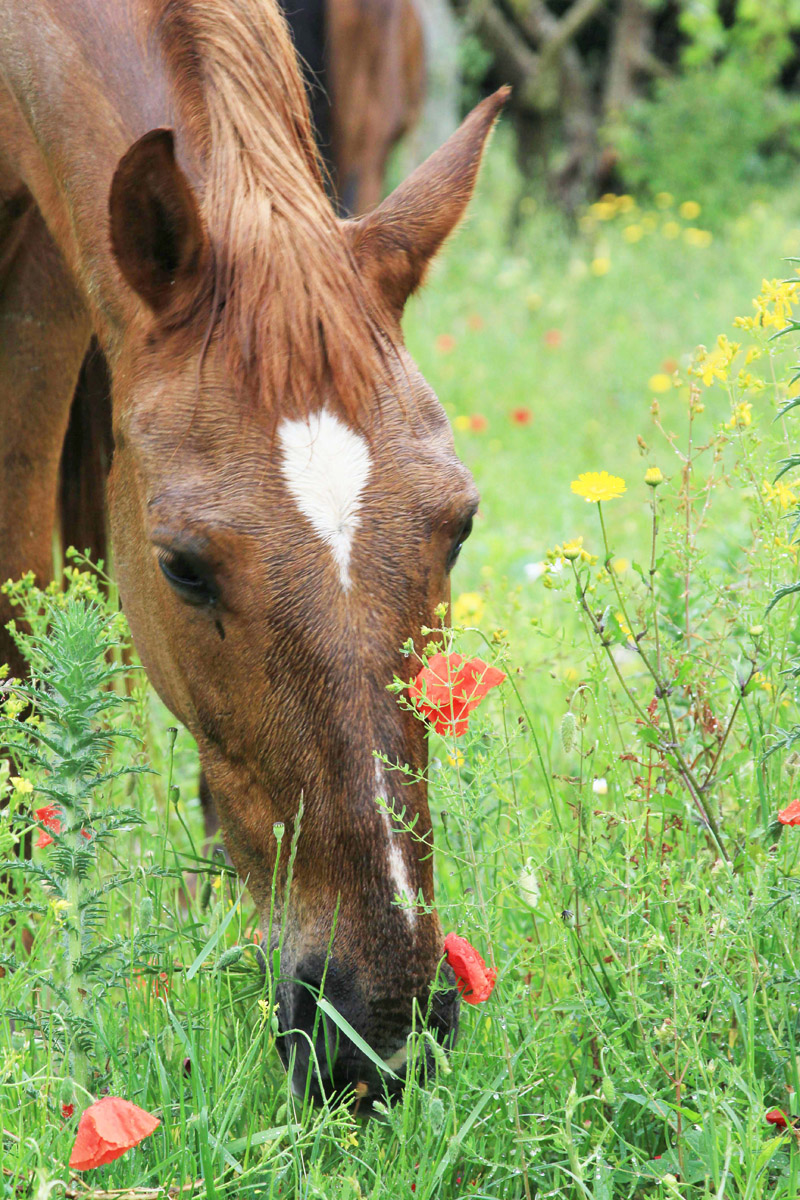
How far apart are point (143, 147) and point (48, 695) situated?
0.85 metres

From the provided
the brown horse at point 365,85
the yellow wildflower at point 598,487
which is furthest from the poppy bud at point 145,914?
the brown horse at point 365,85

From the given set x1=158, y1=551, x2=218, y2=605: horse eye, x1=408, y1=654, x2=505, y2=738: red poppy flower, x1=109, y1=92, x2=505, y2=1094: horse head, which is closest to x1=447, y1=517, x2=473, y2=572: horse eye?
x1=109, y1=92, x2=505, y2=1094: horse head

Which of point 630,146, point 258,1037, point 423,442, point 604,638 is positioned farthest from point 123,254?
point 630,146

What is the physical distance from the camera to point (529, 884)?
6.55 ft

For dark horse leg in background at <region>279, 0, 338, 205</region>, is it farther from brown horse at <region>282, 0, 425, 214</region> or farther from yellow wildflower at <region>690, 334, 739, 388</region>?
yellow wildflower at <region>690, 334, 739, 388</region>

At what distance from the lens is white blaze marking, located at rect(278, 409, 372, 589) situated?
5.94ft

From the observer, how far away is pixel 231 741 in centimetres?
196

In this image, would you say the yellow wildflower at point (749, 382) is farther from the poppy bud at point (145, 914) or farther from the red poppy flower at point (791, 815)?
the poppy bud at point (145, 914)

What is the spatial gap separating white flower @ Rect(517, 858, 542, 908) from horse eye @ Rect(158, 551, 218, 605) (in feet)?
1.99

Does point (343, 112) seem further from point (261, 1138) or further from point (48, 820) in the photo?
point (261, 1138)

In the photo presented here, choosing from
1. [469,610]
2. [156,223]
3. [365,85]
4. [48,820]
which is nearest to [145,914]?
[48,820]

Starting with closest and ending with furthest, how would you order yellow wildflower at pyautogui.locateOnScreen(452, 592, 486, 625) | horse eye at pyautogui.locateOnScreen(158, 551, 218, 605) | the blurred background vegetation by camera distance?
horse eye at pyautogui.locateOnScreen(158, 551, 218, 605), yellow wildflower at pyautogui.locateOnScreen(452, 592, 486, 625), the blurred background vegetation

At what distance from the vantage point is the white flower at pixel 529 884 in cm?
179

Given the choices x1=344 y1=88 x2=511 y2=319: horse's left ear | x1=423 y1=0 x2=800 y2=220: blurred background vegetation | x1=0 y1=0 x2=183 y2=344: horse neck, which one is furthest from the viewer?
x1=423 y1=0 x2=800 y2=220: blurred background vegetation
